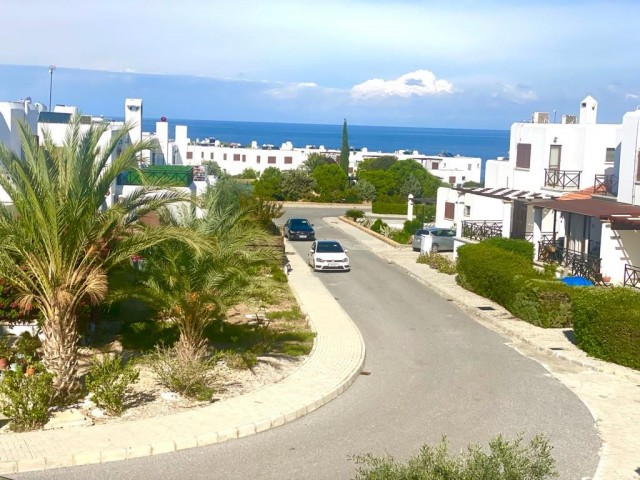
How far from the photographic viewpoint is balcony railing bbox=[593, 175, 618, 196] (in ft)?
108

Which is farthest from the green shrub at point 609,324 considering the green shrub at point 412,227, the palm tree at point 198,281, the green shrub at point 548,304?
the green shrub at point 412,227

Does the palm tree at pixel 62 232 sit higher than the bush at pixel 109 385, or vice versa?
the palm tree at pixel 62 232

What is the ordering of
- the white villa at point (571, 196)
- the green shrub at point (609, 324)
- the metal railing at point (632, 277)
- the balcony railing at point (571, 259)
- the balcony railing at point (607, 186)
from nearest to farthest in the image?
the green shrub at point (609, 324) → the metal railing at point (632, 277) → the white villa at point (571, 196) → the balcony railing at point (571, 259) → the balcony railing at point (607, 186)

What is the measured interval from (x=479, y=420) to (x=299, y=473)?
4.40 m

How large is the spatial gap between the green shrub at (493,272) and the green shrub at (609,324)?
448 centimetres

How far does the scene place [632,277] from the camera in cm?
2656

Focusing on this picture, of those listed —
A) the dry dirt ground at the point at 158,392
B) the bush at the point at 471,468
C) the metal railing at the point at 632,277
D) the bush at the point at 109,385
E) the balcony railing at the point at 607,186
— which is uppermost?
the balcony railing at the point at 607,186

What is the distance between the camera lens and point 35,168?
593 inches

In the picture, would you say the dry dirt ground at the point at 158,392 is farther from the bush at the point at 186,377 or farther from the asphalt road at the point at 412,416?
the asphalt road at the point at 412,416

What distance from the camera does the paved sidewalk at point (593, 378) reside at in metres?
13.7

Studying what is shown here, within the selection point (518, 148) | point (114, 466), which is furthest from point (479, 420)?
point (518, 148)

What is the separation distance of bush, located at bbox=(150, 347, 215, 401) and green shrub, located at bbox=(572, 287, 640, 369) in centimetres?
955

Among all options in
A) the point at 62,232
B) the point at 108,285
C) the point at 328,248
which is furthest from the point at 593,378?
the point at 328,248

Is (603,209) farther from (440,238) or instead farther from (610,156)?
(440,238)
